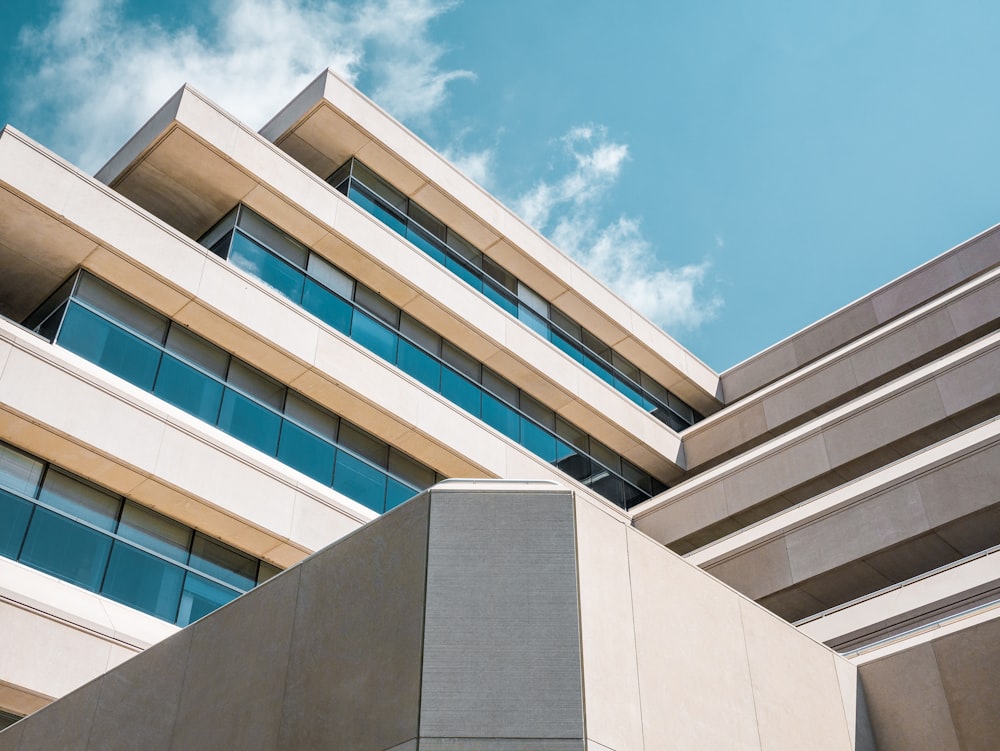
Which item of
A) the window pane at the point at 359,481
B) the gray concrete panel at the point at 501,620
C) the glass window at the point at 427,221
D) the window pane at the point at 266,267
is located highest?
the glass window at the point at 427,221

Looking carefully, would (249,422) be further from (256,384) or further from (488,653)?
(488,653)

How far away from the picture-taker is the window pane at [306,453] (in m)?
19.9

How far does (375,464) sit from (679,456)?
37.5 feet

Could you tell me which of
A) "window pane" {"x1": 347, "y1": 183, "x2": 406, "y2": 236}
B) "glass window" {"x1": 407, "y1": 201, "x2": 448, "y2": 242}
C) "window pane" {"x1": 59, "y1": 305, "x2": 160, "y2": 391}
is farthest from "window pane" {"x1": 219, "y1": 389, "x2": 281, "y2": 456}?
"glass window" {"x1": 407, "y1": 201, "x2": 448, "y2": 242}

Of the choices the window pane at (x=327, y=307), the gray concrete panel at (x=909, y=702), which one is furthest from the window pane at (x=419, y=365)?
the gray concrete panel at (x=909, y=702)

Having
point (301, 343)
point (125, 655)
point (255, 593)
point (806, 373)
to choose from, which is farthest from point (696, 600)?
point (806, 373)

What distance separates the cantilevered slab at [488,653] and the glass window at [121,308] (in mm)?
10031

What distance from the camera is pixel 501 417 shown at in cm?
2555

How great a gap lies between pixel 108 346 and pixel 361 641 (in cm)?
1185

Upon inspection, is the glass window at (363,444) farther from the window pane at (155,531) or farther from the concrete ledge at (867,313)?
the concrete ledge at (867,313)

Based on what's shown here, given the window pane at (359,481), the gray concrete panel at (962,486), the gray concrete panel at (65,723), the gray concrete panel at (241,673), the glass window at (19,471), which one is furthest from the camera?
the window pane at (359,481)

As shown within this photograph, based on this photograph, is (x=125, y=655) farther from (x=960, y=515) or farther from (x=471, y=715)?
(x=960, y=515)

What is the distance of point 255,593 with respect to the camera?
9633 millimetres

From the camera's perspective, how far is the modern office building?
26.7 feet
